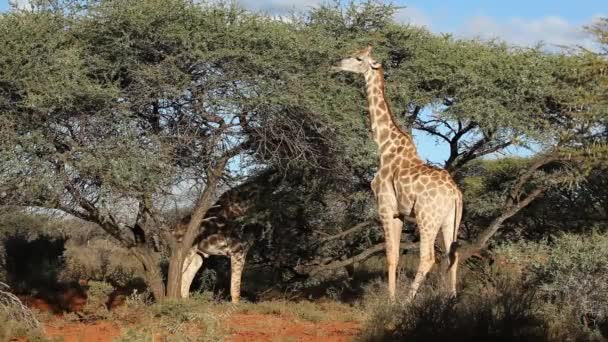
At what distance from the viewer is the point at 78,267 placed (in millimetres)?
20719

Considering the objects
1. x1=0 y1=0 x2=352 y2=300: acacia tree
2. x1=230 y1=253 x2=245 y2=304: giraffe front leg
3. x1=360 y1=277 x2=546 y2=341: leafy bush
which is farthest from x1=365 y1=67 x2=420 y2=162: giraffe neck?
x1=230 y1=253 x2=245 y2=304: giraffe front leg

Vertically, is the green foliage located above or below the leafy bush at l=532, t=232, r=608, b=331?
below

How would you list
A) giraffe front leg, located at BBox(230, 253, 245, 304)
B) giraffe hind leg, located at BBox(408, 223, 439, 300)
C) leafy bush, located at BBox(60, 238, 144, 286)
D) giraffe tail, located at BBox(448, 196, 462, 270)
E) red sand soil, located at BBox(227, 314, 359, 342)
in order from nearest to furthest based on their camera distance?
1. red sand soil, located at BBox(227, 314, 359, 342)
2. giraffe hind leg, located at BBox(408, 223, 439, 300)
3. giraffe tail, located at BBox(448, 196, 462, 270)
4. giraffe front leg, located at BBox(230, 253, 245, 304)
5. leafy bush, located at BBox(60, 238, 144, 286)

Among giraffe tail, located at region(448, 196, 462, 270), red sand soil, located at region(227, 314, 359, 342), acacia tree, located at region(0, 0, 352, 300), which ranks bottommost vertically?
red sand soil, located at region(227, 314, 359, 342)

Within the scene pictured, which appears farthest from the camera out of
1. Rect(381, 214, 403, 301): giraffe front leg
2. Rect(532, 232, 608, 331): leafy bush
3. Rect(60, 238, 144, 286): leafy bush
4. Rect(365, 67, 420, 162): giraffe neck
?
Rect(60, 238, 144, 286): leafy bush

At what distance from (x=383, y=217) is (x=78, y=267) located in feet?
33.7

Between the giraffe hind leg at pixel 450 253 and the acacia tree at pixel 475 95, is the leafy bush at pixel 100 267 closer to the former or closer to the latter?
the acacia tree at pixel 475 95

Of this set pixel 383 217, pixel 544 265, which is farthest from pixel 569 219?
pixel 383 217

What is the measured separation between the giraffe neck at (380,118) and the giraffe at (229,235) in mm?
2600

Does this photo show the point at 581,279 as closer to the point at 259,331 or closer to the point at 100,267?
the point at 259,331

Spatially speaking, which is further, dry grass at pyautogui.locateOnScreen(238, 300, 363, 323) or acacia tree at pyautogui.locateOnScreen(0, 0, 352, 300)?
dry grass at pyautogui.locateOnScreen(238, 300, 363, 323)

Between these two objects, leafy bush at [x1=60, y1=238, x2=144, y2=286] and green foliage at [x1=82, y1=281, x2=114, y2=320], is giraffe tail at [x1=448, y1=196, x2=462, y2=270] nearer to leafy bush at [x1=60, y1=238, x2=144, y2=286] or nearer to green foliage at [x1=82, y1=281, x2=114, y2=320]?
green foliage at [x1=82, y1=281, x2=114, y2=320]

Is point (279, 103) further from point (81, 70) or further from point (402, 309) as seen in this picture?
point (402, 309)

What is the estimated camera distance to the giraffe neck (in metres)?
12.9
